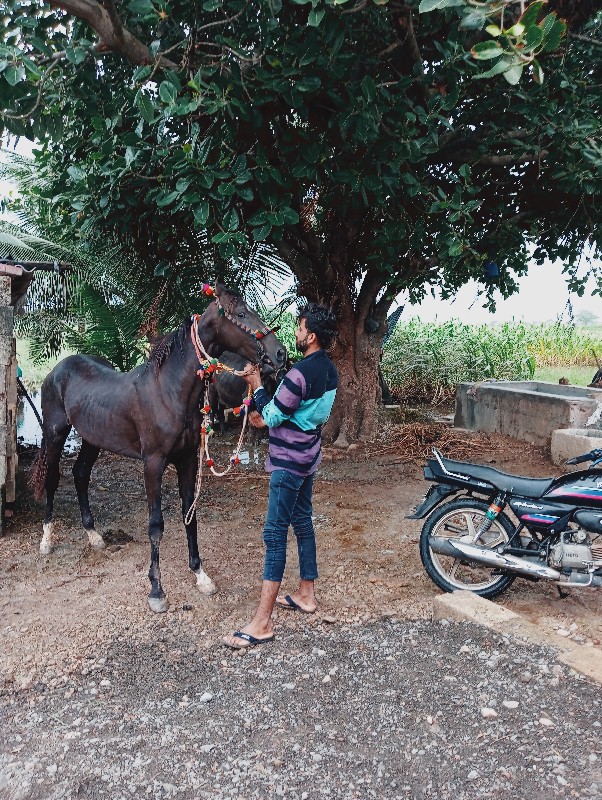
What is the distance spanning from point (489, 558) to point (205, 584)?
1890 millimetres

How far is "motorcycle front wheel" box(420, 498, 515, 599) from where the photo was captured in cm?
441

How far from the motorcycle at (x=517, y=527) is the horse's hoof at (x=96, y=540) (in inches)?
105

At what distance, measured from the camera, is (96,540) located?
5570 millimetres

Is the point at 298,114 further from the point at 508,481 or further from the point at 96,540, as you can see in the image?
the point at 96,540

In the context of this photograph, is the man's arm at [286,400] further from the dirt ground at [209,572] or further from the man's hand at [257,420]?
Answer: the dirt ground at [209,572]

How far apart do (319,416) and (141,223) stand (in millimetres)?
4943

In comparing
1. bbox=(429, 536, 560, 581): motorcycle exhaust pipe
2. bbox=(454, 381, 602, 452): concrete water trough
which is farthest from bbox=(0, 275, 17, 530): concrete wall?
bbox=(454, 381, 602, 452): concrete water trough

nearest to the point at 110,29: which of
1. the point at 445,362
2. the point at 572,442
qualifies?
the point at 572,442

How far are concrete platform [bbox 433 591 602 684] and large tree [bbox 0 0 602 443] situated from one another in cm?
282

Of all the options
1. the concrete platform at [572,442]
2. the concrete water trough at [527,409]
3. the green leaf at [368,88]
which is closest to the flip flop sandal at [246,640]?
the green leaf at [368,88]

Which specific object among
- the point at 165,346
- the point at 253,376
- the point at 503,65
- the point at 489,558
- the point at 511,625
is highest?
the point at 503,65

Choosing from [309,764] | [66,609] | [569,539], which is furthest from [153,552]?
[569,539]

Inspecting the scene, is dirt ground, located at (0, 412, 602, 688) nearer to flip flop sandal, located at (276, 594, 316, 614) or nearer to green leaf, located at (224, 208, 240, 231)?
flip flop sandal, located at (276, 594, 316, 614)

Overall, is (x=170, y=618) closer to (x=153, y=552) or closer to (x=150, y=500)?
(x=153, y=552)
